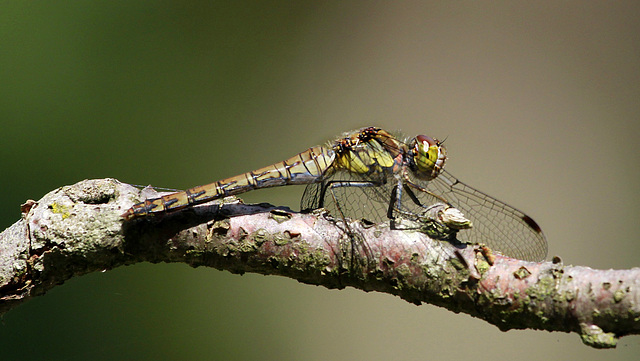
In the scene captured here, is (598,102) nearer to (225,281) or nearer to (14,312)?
(225,281)

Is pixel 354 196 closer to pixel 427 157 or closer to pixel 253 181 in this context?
pixel 427 157

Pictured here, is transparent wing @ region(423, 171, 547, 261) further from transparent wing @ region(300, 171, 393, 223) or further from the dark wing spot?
transparent wing @ region(300, 171, 393, 223)

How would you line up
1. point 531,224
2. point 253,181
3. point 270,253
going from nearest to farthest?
point 270,253, point 253,181, point 531,224

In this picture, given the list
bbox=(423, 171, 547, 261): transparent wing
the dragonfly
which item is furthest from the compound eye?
bbox=(423, 171, 547, 261): transparent wing

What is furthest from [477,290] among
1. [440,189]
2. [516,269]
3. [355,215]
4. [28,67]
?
[28,67]

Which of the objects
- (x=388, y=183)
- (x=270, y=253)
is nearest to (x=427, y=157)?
(x=388, y=183)

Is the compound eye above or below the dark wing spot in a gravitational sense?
above
